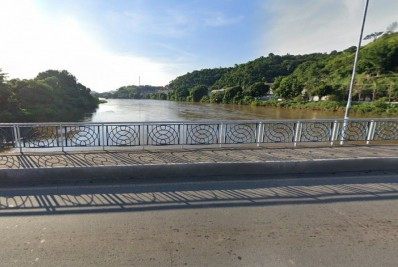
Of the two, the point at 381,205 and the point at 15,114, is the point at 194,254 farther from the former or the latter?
the point at 15,114

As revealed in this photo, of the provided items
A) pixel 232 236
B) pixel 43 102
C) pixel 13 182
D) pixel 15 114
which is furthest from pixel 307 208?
pixel 43 102

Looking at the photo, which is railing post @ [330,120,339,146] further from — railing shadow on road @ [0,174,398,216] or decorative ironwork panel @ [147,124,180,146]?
decorative ironwork panel @ [147,124,180,146]

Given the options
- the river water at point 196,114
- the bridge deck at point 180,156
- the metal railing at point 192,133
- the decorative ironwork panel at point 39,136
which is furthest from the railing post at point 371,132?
the river water at point 196,114

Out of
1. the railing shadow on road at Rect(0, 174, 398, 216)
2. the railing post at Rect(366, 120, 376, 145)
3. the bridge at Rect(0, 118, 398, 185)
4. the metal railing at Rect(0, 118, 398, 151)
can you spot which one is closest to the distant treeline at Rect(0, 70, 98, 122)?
the metal railing at Rect(0, 118, 398, 151)

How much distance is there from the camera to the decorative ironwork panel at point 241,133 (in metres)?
7.69

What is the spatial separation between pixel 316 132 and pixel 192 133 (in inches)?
161

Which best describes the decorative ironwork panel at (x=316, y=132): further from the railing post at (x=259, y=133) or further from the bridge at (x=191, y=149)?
the railing post at (x=259, y=133)

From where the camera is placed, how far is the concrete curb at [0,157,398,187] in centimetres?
508

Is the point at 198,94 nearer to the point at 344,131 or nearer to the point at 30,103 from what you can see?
the point at 30,103

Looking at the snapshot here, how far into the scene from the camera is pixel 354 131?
8.32 metres

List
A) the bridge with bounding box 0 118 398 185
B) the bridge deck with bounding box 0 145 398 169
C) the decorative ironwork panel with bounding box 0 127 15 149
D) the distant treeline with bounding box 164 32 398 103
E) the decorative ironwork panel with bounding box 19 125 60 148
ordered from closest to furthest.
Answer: the bridge with bounding box 0 118 398 185 < the bridge deck with bounding box 0 145 398 169 < the decorative ironwork panel with bounding box 0 127 15 149 < the decorative ironwork panel with bounding box 19 125 60 148 < the distant treeline with bounding box 164 32 398 103

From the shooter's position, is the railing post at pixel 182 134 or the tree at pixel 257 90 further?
the tree at pixel 257 90

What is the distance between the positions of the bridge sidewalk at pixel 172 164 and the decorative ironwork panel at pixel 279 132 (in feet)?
3.04

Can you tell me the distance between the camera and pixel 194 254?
9.82 ft
